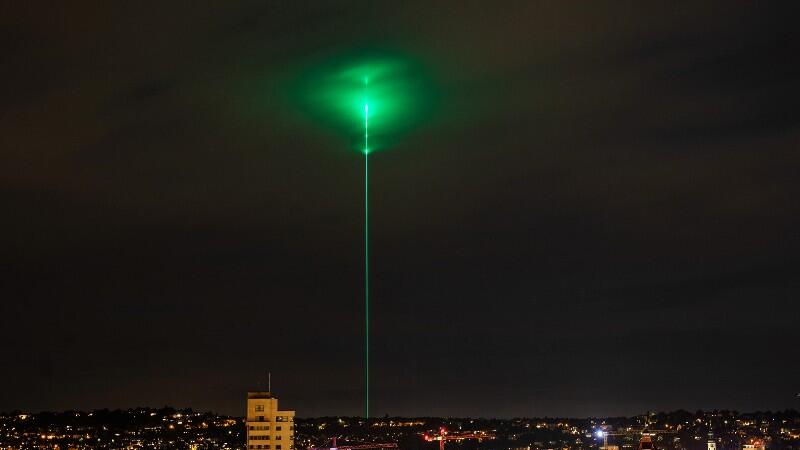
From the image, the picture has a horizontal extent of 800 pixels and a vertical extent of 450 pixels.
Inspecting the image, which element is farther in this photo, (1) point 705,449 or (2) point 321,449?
(1) point 705,449

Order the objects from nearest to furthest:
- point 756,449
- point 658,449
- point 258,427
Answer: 1. point 258,427
2. point 756,449
3. point 658,449

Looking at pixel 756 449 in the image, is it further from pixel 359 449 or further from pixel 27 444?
pixel 27 444

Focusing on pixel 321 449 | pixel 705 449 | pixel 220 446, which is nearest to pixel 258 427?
pixel 321 449

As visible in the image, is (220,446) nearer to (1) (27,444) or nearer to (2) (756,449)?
(1) (27,444)

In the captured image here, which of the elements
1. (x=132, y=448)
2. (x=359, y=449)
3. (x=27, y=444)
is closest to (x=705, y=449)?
(x=359, y=449)

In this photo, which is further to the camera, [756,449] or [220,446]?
[220,446]

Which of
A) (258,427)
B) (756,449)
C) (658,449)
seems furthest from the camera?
(658,449)
